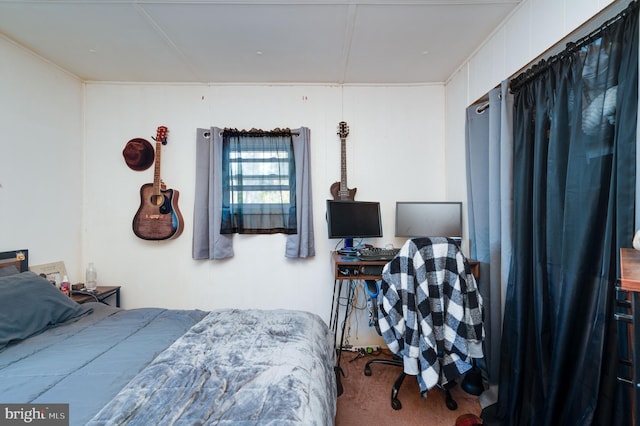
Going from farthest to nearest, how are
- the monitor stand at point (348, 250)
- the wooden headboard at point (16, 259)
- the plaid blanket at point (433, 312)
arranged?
the monitor stand at point (348, 250) → the wooden headboard at point (16, 259) → the plaid blanket at point (433, 312)

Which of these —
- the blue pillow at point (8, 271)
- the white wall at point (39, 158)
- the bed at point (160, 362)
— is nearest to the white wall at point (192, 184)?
the white wall at point (39, 158)

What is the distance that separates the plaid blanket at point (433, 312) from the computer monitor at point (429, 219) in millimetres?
695

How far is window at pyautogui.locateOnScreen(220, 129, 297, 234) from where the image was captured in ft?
8.03

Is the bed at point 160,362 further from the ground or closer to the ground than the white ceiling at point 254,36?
closer to the ground

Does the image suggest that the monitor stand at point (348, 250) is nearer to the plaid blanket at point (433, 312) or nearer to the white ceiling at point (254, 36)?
the plaid blanket at point (433, 312)

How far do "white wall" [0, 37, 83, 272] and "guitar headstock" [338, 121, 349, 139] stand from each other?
243cm

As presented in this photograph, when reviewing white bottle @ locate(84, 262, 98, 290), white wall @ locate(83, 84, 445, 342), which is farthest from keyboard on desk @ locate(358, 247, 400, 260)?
white bottle @ locate(84, 262, 98, 290)

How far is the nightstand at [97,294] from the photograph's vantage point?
2088 millimetres

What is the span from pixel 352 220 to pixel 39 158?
102 inches

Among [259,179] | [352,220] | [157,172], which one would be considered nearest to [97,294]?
[157,172]

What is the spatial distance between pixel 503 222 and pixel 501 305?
0.59 m

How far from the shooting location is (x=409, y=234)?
234 cm

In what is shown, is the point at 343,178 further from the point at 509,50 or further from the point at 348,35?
the point at 509,50

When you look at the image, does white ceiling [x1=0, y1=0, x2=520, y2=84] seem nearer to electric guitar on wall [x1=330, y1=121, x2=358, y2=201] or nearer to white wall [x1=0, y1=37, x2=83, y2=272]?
white wall [x1=0, y1=37, x2=83, y2=272]
